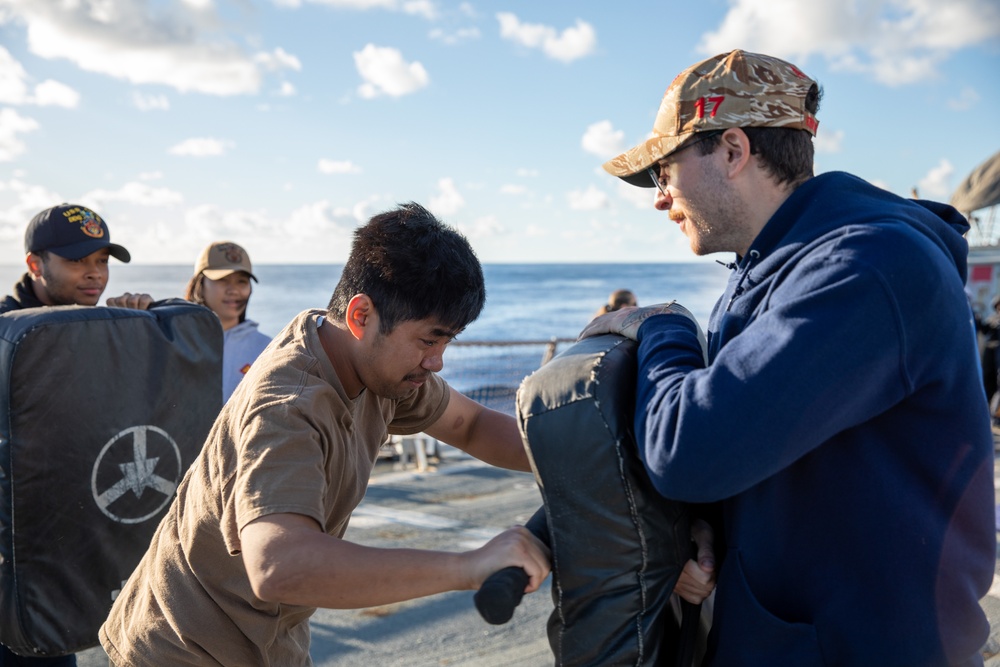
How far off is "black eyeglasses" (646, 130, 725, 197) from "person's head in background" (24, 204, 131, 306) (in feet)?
10.5

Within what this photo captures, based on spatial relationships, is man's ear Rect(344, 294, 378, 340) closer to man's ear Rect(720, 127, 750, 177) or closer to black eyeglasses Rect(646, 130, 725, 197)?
black eyeglasses Rect(646, 130, 725, 197)

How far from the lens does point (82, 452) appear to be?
3117 millimetres

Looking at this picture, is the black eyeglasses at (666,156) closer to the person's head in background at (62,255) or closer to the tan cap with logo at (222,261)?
the person's head in background at (62,255)

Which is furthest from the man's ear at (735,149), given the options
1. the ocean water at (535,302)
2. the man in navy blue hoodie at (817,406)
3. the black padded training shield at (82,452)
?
the ocean water at (535,302)

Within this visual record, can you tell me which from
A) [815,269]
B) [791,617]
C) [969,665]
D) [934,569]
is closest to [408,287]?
[815,269]

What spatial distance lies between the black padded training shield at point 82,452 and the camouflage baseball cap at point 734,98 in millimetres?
2311

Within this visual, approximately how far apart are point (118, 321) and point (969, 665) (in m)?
2.99

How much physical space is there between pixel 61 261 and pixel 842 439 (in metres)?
3.84

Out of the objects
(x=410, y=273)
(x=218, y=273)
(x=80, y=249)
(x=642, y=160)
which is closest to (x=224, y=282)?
(x=218, y=273)

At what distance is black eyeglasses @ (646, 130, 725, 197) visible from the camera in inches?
73.2

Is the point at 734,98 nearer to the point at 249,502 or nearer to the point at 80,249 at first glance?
the point at 249,502

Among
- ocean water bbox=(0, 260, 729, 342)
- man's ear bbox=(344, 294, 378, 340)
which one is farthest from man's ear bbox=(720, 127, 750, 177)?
ocean water bbox=(0, 260, 729, 342)

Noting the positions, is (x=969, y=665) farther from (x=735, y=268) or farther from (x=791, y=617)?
(x=735, y=268)

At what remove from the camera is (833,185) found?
1789mm
